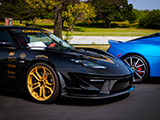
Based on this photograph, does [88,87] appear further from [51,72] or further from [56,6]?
[56,6]

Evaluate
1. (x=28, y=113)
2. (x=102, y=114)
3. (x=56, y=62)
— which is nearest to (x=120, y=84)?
(x=102, y=114)

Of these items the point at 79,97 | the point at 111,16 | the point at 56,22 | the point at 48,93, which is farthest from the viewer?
the point at 111,16

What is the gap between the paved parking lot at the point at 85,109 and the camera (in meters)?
3.44

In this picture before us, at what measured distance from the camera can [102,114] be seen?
3533 millimetres

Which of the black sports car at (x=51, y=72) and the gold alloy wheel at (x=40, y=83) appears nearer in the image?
the black sports car at (x=51, y=72)

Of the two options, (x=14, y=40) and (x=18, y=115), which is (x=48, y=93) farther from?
(x=14, y=40)

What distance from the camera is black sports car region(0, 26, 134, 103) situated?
3.79 meters

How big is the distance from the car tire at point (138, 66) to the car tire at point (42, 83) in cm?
247

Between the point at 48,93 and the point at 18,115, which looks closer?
the point at 18,115

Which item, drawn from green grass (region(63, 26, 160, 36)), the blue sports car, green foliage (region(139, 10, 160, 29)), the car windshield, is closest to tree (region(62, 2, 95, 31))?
the blue sports car

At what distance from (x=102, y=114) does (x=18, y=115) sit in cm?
122

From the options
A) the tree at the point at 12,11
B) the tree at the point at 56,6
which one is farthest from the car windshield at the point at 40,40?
the tree at the point at 12,11

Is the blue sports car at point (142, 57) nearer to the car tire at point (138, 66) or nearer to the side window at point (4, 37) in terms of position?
the car tire at point (138, 66)

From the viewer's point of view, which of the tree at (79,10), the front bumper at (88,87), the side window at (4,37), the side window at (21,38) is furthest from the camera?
the tree at (79,10)
